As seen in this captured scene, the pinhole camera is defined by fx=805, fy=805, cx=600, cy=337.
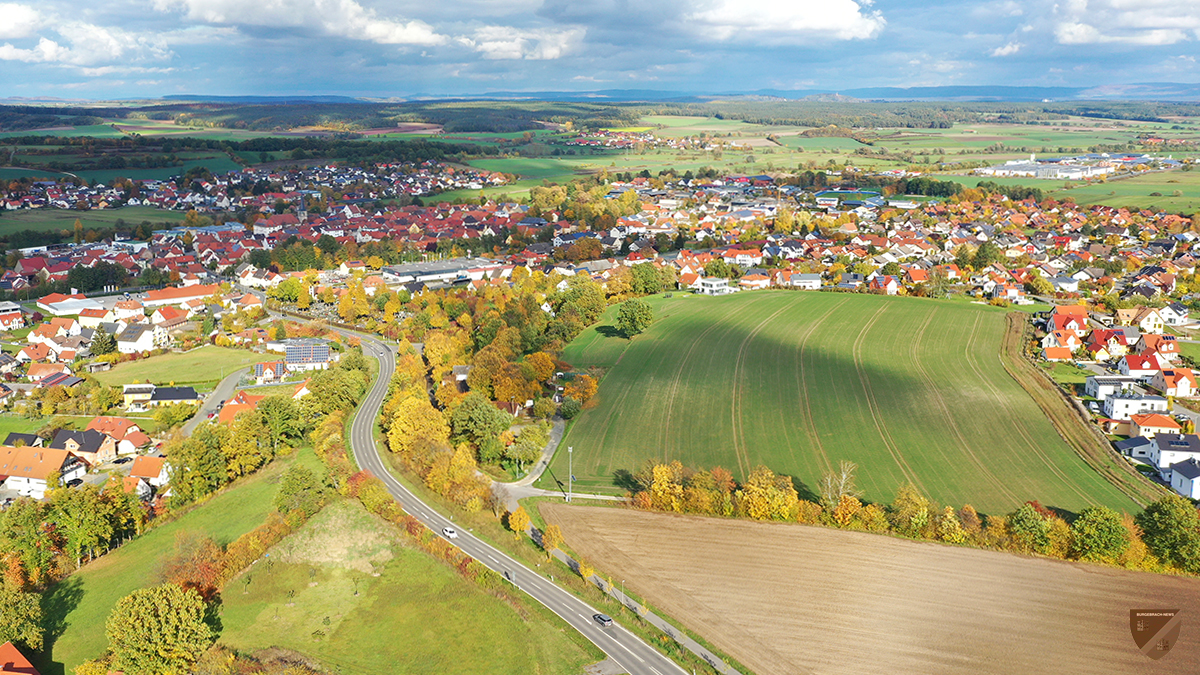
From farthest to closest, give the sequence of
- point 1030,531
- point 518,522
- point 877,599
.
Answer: point 518,522 → point 1030,531 → point 877,599

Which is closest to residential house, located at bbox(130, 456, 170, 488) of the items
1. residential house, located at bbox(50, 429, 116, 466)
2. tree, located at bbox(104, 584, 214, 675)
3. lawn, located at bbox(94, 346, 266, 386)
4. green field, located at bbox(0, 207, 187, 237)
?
residential house, located at bbox(50, 429, 116, 466)

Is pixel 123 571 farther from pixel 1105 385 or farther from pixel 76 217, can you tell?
pixel 76 217

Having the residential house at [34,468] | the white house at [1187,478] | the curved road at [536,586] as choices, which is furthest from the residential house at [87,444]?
the white house at [1187,478]

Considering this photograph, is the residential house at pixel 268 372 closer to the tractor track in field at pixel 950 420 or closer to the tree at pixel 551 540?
the tree at pixel 551 540

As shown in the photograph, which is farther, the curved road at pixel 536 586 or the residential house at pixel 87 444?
the residential house at pixel 87 444

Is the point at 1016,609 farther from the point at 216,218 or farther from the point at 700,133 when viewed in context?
the point at 700,133

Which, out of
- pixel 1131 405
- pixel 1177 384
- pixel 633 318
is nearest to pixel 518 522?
pixel 633 318

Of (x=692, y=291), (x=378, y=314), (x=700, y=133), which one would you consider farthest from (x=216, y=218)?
(x=700, y=133)
